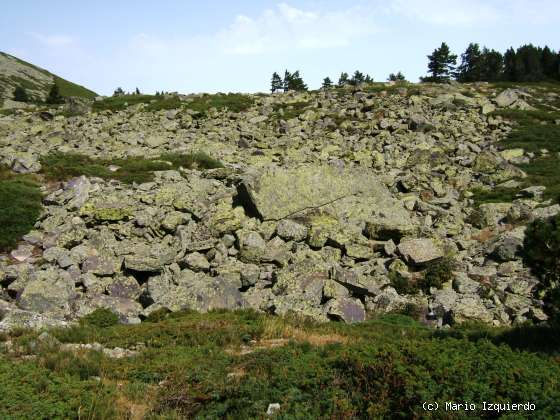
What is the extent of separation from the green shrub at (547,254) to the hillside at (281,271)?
0.17 feet

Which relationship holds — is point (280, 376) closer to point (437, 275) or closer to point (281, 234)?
point (437, 275)

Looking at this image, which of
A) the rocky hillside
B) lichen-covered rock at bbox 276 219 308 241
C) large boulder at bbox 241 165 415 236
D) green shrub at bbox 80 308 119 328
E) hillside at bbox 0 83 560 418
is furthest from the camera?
large boulder at bbox 241 165 415 236

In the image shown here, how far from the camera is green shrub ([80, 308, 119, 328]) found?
53.5 ft

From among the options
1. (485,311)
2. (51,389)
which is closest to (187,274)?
(51,389)

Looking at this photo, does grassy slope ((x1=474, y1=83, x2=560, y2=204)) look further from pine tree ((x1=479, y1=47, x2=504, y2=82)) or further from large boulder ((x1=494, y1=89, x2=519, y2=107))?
pine tree ((x1=479, y1=47, x2=504, y2=82))

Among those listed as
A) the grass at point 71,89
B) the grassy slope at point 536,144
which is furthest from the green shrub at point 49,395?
the grass at point 71,89

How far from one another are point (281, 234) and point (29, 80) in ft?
477

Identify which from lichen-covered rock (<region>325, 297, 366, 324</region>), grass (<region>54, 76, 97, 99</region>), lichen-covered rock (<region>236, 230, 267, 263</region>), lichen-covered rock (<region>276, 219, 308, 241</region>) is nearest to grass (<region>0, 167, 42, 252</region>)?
lichen-covered rock (<region>236, 230, 267, 263</region>)

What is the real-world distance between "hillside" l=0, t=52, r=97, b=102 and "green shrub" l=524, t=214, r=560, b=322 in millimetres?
122244

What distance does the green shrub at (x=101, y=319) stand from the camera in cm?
1630

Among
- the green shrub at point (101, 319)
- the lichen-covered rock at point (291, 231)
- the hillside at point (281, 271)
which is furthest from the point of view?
the lichen-covered rock at point (291, 231)

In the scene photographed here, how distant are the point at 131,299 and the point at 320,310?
7.45 meters

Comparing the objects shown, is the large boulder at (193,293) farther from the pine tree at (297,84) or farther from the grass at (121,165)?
the pine tree at (297,84)

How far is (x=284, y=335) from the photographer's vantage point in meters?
14.9
